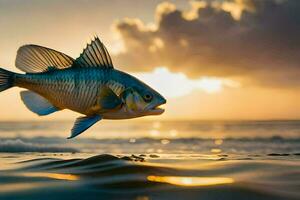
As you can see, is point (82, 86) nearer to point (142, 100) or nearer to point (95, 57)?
point (95, 57)

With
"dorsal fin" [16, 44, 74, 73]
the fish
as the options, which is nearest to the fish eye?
the fish

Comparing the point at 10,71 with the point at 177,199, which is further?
the point at 10,71

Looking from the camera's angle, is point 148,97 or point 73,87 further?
point 148,97

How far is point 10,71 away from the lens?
5.32 m

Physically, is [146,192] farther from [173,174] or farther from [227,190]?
[173,174]

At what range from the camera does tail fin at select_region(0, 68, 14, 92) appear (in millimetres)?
5266

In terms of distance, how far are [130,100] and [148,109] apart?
12.0 inches

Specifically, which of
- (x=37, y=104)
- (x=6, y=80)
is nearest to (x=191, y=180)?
(x=37, y=104)

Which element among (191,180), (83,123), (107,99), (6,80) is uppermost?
(6,80)

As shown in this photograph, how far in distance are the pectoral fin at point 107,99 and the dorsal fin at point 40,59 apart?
0.59 m

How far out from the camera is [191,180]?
183 inches

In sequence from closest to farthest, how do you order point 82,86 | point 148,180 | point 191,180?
point 148,180
point 191,180
point 82,86

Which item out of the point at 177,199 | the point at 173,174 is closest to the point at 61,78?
the point at 173,174

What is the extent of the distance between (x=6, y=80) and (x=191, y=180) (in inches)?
94.5
